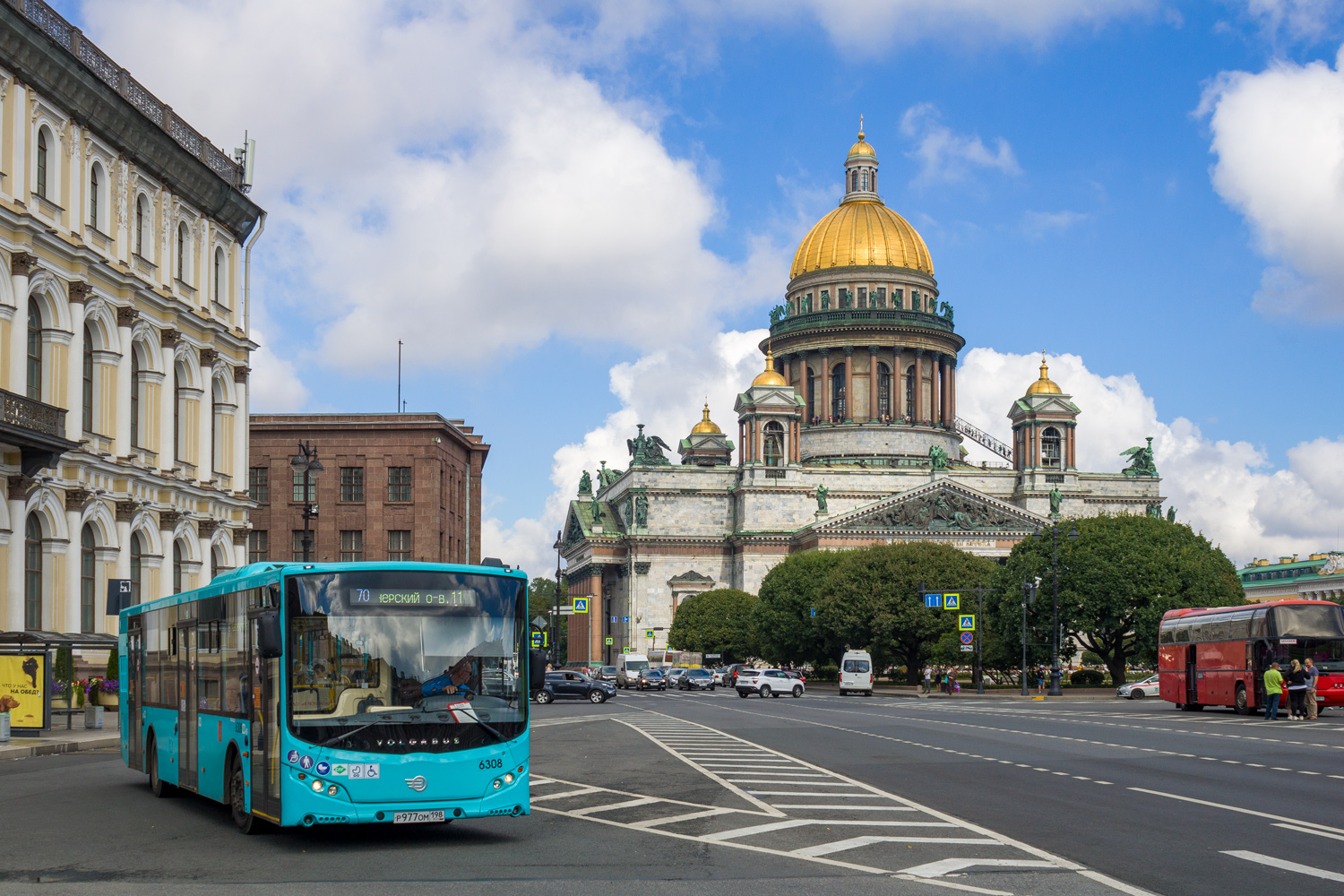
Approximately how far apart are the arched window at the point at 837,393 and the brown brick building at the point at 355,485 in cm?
6704

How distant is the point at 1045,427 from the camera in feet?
437

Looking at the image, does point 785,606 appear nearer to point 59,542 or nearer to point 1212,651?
point 1212,651

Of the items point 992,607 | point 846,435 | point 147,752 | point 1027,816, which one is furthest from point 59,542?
point 846,435

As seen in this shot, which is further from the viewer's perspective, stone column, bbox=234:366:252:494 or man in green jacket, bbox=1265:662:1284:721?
stone column, bbox=234:366:252:494

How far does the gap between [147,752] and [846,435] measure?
401 feet

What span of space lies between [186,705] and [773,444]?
115495 mm

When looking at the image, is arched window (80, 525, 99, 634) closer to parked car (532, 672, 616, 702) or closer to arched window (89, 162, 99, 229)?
arched window (89, 162, 99, 229)

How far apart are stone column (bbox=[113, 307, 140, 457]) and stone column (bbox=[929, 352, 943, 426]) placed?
11090cm

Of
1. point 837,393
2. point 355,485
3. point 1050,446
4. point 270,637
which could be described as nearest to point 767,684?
point 355,485

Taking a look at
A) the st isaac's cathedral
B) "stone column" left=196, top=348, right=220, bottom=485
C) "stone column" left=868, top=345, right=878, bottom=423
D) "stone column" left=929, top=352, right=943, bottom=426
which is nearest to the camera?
"stone column" left=196, top=348, right=220, bottom=485

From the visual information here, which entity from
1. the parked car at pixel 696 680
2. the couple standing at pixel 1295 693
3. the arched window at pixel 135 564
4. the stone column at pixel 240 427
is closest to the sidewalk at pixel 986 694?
the parked car at pixel 696 680

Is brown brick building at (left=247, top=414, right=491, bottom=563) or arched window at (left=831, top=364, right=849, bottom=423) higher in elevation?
arched window at (left=831, top=364, right=849, bottom=423)

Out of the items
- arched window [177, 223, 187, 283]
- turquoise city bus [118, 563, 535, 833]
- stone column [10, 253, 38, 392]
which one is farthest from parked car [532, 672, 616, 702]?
turquoise city bus [118, 563, 535, 833]

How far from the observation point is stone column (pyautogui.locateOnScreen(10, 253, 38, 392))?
35094 millimetres
